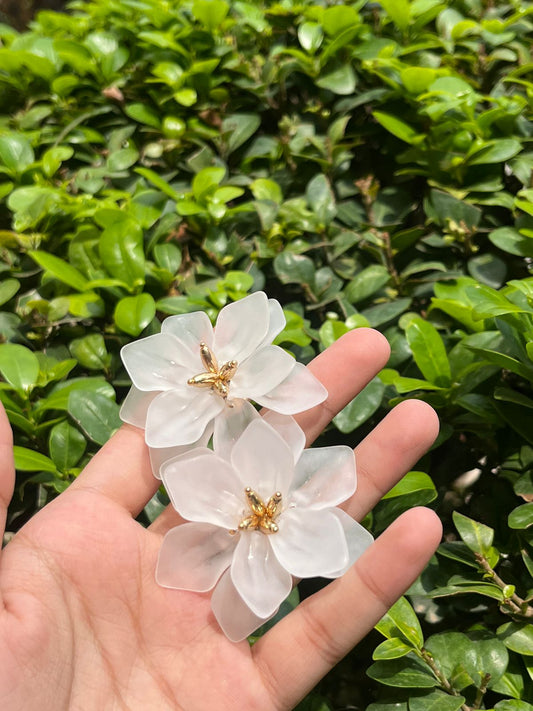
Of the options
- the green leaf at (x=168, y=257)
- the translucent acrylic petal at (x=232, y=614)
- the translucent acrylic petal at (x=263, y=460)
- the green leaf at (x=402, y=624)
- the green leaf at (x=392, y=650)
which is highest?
the green leaf at (x=168, y=257)

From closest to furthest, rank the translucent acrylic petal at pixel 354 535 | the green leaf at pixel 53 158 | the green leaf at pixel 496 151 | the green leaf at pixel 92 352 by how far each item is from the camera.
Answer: the translucent acrylic petal at pixel 354 535
the green leaf at pixel 92 352
the green leaf at pixel 496 151
the green leaf at pixel 53 158

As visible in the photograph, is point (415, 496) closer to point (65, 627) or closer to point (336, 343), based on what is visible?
point (336, 343)

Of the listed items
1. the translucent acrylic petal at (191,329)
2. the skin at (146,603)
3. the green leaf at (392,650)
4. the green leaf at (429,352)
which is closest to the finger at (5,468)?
the skin at (146,603)

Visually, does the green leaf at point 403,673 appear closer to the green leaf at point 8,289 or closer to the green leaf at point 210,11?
the green leaf at point 8,289

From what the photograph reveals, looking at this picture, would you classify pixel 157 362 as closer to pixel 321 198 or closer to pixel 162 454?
pixel 162 454

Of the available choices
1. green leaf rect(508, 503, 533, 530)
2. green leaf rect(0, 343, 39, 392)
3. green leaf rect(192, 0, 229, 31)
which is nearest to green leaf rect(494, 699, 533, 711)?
green leaf rect(508, 503, 533, 530)
